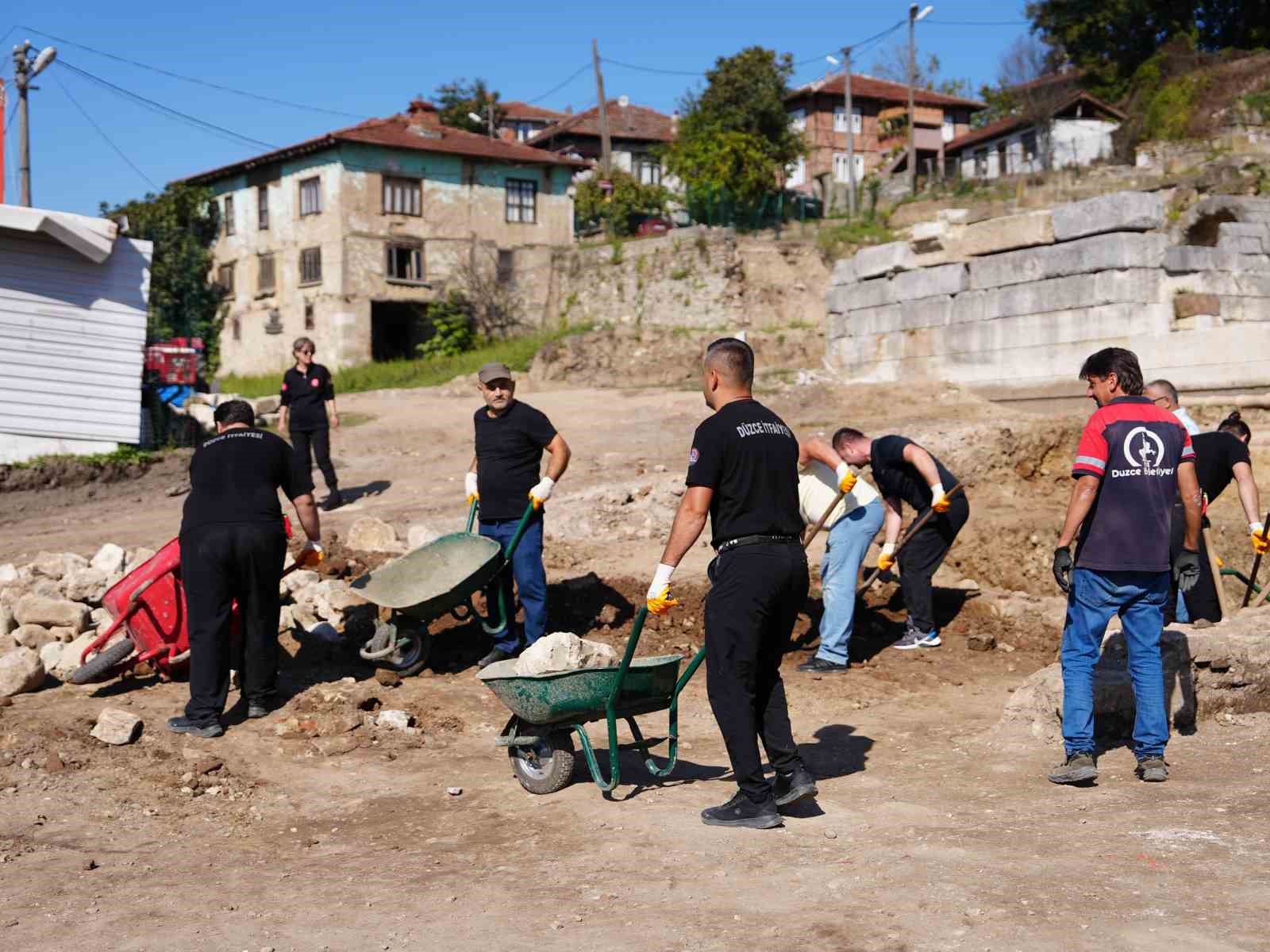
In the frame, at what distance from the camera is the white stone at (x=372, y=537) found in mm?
9500

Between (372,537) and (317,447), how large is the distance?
2.67 metres

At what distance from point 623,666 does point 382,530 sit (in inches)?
198

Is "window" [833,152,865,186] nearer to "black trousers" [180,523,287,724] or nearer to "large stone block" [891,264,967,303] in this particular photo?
"large stone block" [891,264,967,303]

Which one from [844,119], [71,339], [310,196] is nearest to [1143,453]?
[71,339]

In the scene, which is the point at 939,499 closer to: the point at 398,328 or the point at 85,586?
the point at 85,586

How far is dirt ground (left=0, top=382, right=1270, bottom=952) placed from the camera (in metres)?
3.68

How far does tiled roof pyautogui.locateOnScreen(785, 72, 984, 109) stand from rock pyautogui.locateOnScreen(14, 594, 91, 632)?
Result: 46.5m

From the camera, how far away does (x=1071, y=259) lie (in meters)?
14.0

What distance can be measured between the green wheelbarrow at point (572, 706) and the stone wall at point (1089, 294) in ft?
32.4

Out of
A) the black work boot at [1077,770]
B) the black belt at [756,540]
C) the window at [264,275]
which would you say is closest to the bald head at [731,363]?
the black belt at [756,540]

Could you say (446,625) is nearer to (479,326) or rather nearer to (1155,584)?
(1155,584)

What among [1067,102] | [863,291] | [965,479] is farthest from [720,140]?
[965,479]

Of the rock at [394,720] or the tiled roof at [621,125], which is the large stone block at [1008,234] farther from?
the tiled roof at [621,125]

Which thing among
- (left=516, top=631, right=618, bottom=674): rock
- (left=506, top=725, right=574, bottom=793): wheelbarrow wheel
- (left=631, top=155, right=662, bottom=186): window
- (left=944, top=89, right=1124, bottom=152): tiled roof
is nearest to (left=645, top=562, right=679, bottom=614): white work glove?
(left=516, top=631, right=618, bottom=674): rock
